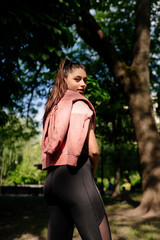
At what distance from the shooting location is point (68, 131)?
1790 millimetres

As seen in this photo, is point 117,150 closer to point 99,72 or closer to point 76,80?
point 99,72

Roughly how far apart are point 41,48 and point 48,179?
8.32 feet

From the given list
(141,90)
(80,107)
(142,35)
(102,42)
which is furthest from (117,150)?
(80,107)

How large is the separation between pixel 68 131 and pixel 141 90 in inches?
307

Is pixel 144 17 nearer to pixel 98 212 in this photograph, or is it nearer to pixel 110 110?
pixel 110 110

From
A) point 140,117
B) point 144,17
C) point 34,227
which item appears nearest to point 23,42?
point 34,227

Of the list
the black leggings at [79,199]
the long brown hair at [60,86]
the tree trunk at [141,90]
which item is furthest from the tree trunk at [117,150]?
the black leggings at [79,199]

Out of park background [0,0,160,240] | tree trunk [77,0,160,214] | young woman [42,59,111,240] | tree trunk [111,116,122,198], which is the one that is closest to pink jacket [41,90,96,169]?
young woman [42,59,111,240]

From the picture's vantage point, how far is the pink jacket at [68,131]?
67.7 inches

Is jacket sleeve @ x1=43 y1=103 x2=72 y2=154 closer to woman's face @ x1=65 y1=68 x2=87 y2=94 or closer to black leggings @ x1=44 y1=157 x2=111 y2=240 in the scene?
black leggings @ x1=44 y1=157 x2=111 y2=240

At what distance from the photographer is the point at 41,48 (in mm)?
3771

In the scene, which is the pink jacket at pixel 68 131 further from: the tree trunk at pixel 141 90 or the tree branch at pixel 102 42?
the tree branch at pixel 102 42

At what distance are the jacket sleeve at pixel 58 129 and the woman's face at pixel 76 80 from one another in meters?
0.28

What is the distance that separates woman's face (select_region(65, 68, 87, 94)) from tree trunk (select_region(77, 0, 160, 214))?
6882mm
